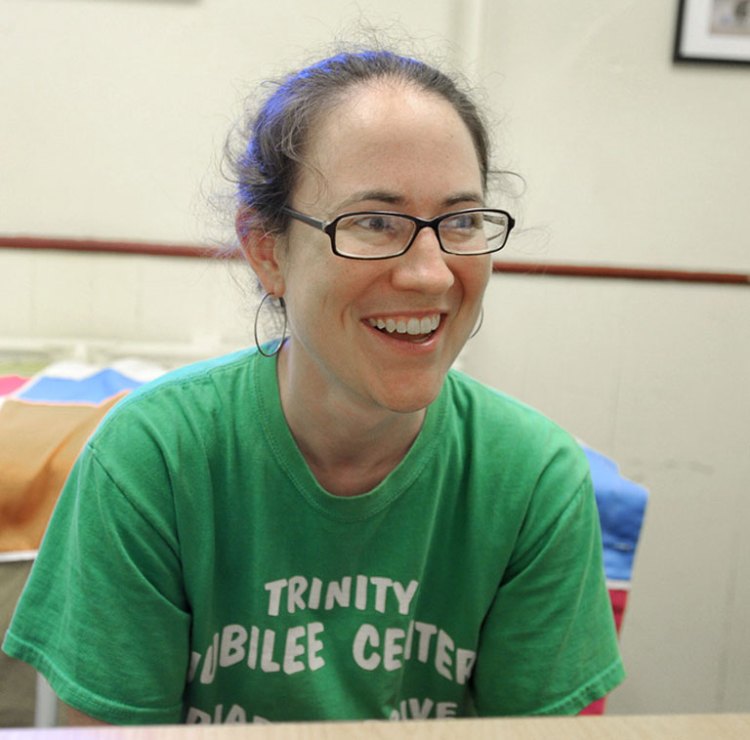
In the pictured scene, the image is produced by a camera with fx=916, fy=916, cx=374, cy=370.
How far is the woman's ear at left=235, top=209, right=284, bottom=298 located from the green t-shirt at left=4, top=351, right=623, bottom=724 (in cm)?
10

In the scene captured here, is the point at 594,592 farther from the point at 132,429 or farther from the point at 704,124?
the point at 704,124

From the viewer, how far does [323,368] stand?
40.1 inches

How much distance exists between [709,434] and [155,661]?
1.78 meters

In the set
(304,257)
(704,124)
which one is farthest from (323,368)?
(704,124)

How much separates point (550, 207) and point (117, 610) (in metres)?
1.63

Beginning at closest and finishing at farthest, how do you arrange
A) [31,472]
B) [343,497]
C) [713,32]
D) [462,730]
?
[462,730] → [343,497] → [31,472] → [713,32]

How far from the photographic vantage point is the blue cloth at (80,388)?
161 centimetres

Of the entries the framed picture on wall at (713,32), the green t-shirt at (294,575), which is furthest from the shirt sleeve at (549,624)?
the framed picture on wall at (713,32)

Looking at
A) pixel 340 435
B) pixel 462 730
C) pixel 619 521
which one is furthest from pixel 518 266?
pixel 462 730

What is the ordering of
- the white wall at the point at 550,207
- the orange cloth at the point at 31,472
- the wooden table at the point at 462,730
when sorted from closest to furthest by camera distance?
1. the wooden table at the point at 462,730
2. the orange cloth at the point at 31,472
3. the white wall at the point at 550,207

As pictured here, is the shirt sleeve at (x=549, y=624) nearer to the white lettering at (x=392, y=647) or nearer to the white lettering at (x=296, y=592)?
the white lettering at (x=392, y=647)

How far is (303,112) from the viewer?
1.02 m

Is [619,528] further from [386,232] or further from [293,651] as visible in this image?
[386,232]

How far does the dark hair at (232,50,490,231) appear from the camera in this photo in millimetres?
1008
